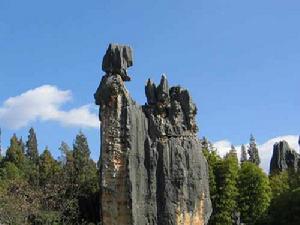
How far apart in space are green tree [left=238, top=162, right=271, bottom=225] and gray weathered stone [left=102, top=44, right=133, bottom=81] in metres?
32.2

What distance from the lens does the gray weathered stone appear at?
17766mm

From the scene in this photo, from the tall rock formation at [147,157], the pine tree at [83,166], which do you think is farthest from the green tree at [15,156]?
the tall rock formation at [147,157]

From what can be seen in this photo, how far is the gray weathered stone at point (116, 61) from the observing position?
1777 cm

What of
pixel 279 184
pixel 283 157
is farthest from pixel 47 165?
pixel 283 157

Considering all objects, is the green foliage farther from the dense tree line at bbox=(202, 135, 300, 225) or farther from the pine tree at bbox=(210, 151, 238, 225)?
the pine tree at bbox=(210, 151, 238, 225)

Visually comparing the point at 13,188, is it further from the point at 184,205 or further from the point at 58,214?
the point at 184,205

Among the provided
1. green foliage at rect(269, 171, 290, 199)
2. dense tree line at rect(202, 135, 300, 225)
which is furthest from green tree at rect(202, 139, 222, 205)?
green foliage at rect(269, 171, 290, 199)

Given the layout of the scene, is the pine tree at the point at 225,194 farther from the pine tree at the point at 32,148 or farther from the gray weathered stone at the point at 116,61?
the pine tree at the point at 32,148

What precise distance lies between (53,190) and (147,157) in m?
24.3

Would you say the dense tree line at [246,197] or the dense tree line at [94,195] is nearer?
the dense tree line at [94,195]

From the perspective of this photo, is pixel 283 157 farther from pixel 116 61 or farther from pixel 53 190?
pixel 116 61

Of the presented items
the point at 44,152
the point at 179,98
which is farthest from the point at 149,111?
the point at 44,152

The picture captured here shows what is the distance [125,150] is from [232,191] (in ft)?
100

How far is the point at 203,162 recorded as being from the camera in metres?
18.9
